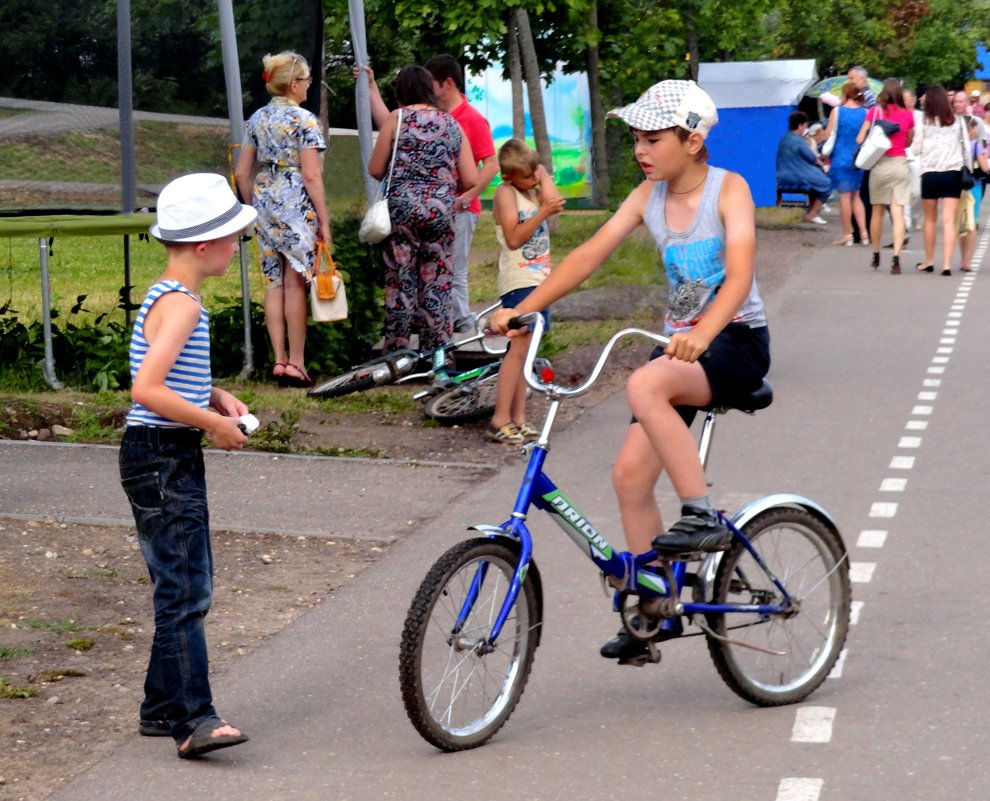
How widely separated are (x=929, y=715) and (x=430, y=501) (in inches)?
136

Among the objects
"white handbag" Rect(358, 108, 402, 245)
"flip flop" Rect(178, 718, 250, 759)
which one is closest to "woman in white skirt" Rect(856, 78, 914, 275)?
"white handbag" Rect(358, 108, 402, 245)

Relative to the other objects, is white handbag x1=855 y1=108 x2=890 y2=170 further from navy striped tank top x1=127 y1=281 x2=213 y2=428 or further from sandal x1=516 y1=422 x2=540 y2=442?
navy striped tank top x1=127 y1=281 x2=213 y2=428

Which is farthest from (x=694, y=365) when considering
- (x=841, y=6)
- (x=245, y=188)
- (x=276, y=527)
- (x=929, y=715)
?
(x=841, y=6)

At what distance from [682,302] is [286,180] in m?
5.89

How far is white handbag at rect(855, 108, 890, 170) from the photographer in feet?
67.6

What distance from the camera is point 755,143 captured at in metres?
28.4

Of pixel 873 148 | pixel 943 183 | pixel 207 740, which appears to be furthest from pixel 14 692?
pixel 873 148

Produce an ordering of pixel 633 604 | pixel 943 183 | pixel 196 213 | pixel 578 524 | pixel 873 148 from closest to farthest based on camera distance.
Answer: pixel 196 213 < pixel 578 524 < pixel 633 604 < pixel 943 183 < pixel 873 148

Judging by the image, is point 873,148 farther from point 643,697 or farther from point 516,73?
point 643,697

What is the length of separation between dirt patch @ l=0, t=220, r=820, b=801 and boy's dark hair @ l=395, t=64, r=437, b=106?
2.50 metres

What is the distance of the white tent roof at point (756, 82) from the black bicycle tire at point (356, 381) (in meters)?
18.5

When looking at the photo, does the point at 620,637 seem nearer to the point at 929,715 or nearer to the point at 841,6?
the point at 929,715

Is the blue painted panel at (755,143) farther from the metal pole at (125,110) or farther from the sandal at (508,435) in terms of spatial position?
the sandal at (508,435)

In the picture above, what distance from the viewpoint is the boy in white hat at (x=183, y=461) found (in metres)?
4.94
